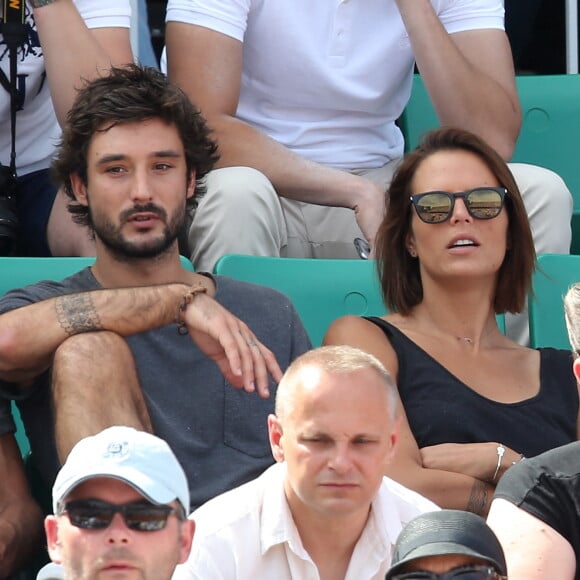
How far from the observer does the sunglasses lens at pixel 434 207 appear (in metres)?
3.39

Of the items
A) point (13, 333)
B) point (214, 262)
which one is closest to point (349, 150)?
point (214, 262)

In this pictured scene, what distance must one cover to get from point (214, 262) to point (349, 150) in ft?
2.05

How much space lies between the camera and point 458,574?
1897 mm

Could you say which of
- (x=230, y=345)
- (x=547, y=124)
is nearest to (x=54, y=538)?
(x=230, y=345)

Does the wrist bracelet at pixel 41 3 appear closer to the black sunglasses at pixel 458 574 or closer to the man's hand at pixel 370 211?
the man's hand at pixel 370 211

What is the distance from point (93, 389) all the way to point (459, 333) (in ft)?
3.32

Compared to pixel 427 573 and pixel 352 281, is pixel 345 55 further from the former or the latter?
pixel 427 573

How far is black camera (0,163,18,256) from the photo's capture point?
368cm

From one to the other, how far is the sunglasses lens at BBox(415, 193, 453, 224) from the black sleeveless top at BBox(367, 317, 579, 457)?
26cm

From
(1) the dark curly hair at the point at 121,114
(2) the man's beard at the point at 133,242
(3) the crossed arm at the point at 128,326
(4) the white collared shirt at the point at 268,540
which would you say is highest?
(1) the dark curly hair at the point at 121,114

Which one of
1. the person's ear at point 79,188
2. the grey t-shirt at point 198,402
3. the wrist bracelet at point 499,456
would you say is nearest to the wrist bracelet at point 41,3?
the person's ear at point 79,188

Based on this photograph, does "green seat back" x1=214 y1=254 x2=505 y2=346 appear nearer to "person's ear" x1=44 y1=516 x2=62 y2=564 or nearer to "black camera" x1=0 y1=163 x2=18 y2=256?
"black camera" x1=0 y1=163 x2=18 y2=256

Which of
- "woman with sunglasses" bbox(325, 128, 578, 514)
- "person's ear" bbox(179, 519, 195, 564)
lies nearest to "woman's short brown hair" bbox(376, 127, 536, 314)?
"woman with sunglasses" bbox(325, 128, 578, 514)

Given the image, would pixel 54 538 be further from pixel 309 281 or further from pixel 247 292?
pixel 309 281
